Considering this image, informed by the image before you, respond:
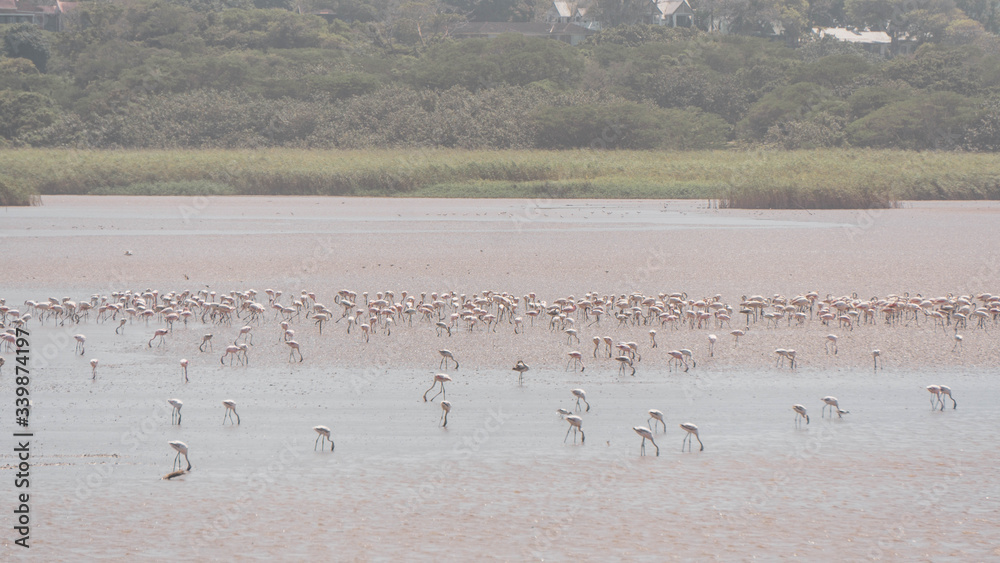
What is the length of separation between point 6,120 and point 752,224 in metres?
38.3

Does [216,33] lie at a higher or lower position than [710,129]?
higher

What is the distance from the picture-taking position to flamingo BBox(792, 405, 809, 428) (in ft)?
24.5

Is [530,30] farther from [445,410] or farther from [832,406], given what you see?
[445,410]

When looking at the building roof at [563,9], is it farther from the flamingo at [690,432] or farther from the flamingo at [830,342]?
the flamingo at [690,432]

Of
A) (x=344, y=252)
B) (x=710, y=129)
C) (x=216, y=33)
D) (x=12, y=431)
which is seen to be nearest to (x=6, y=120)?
(x=216, y=33)

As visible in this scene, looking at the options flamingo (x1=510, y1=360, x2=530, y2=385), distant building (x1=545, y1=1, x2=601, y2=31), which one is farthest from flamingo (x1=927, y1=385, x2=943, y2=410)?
distant building (x1=545, y1=1, x2=601, y2=31)

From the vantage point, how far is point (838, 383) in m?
8.95

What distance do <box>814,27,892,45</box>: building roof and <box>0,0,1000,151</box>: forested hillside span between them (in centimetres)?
3092

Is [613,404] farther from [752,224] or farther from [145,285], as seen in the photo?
[752,224]

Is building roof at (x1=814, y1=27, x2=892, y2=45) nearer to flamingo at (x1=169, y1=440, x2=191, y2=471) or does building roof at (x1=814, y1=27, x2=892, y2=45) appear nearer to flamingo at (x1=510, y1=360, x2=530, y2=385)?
flamingo at (x1=510, y1=360, x2=530, y2=385)

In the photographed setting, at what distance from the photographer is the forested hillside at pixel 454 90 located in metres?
46.3

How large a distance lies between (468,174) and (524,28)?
63036mm

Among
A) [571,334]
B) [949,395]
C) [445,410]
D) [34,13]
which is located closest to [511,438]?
[445,410]

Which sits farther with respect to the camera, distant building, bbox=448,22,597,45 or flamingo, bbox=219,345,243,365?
distant building, bbox=448,22,597,45
